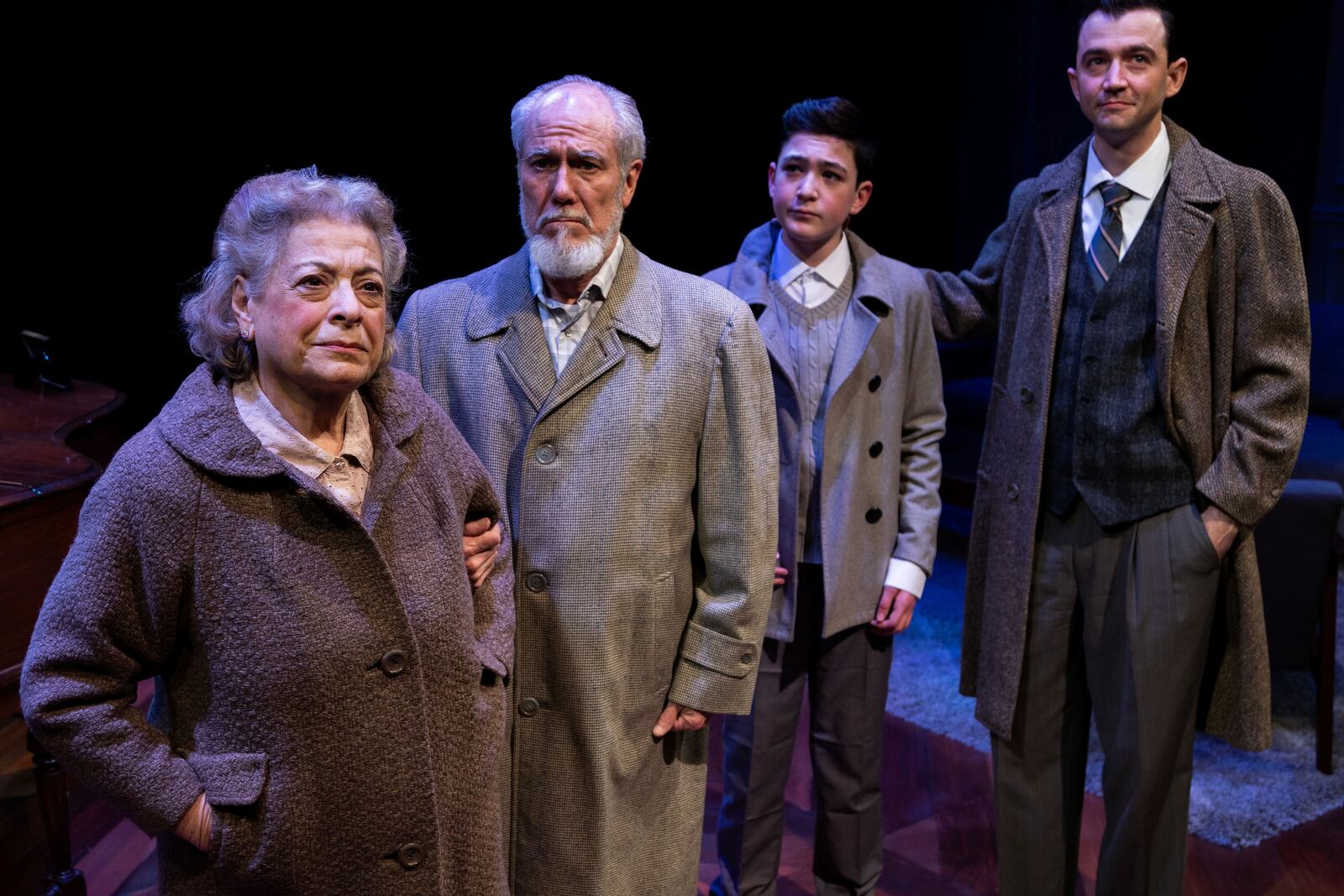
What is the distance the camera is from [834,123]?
2330 millimetres

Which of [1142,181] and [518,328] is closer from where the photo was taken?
Answer: [518,328]

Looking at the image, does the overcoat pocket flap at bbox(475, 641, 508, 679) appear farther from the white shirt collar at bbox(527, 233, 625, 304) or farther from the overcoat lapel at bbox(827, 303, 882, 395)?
the overcoat lapel at bbox(827, 303, 882, 395)

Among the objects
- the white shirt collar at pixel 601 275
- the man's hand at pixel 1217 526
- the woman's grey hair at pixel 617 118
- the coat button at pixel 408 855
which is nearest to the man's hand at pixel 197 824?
the coat button at pixel 408 855

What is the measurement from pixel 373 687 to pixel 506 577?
34cm

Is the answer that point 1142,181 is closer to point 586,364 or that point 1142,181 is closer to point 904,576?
point 904,576

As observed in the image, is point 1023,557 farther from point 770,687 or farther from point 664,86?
point 664,86

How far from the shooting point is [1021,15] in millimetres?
5477

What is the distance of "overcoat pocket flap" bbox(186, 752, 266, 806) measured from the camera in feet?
4.54

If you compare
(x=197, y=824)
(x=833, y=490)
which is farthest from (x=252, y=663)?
(x=833, y=490)

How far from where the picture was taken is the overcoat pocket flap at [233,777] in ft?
4.54

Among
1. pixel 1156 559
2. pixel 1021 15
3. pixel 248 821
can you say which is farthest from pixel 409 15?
pixel 248 821

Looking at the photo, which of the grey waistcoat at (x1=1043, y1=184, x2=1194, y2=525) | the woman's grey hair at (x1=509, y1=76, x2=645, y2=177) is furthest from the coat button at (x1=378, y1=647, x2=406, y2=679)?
the grey waistcoat at (x1=1043, y1=184, x2=1194, y2=525)

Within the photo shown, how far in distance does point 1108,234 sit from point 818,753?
1.12 metres

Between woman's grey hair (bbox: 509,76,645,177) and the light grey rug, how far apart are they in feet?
7.09
